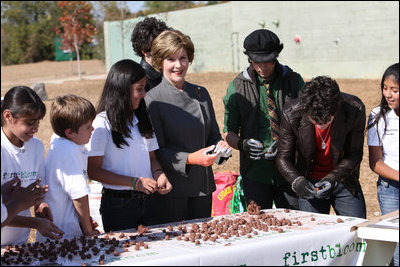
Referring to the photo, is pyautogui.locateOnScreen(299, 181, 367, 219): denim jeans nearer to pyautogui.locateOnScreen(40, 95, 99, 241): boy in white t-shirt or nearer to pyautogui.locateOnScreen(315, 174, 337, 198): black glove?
pyautogui.locateOnScreen(315, 174, 337, 198): black glove

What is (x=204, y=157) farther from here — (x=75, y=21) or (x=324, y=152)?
(x=75, y=21)

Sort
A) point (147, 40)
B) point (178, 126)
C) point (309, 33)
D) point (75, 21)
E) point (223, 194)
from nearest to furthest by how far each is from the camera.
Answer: point (178, 126) → point (147, 40) → point (223, 194) → point (309, 33) → point (75, 21)

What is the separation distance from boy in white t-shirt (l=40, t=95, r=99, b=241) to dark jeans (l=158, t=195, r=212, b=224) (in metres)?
0.58

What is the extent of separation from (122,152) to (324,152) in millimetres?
1270

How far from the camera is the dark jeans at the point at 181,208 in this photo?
146 inches

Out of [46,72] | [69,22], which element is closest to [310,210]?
[69,22]

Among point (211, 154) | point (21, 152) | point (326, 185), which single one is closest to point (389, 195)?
point (326, 185)

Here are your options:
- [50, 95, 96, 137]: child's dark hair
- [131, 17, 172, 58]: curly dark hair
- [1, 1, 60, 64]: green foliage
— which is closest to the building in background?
[131, 17, 172, 58]: curly dark hair

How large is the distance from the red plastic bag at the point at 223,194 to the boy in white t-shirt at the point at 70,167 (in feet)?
6.34

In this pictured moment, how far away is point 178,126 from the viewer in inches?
146

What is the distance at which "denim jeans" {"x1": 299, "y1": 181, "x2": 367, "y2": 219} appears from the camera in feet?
12.3

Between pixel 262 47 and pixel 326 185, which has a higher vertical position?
pixel 262 47

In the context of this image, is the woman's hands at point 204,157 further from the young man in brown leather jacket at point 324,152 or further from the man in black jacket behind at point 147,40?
the man in black jacket behind at point 147,40

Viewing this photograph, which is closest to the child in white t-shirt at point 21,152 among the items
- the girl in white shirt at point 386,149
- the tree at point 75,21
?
the girl in white shirt at point 386,149
